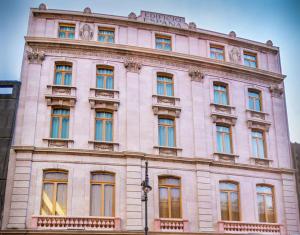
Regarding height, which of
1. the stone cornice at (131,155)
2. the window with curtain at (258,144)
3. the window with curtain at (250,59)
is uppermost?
the window with curtain at (250,59)

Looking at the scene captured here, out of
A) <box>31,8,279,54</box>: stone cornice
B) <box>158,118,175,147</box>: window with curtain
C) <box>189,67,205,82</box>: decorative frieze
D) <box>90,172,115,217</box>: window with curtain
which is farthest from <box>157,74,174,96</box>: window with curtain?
<box>90,172,115,217</box>: window with curtain

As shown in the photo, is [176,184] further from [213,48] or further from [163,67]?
[213,48]

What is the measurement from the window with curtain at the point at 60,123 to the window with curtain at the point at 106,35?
234 inches

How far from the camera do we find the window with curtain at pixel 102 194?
2239 cm

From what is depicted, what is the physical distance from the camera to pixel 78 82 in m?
24.9

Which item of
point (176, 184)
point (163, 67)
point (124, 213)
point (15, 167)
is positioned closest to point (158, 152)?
point (176, 184)

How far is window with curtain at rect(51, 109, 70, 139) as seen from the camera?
23641 mm

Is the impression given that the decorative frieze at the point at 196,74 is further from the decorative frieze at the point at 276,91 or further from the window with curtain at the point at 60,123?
the window with curtain at the point at 60,123

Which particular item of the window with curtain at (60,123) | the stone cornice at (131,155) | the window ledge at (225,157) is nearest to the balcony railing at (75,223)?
the stone cornice at (131,155)

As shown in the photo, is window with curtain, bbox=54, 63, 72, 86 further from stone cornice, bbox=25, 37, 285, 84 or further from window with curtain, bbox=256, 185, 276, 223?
window with curtain, bbox=256, 185, 276, 223

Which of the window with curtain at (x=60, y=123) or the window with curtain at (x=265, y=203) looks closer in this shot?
the window with curtain at (x=60, y=123)

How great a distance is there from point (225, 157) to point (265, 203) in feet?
13.4

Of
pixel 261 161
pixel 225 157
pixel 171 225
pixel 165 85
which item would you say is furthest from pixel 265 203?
Result: pixel 165 85

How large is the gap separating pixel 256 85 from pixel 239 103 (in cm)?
238
